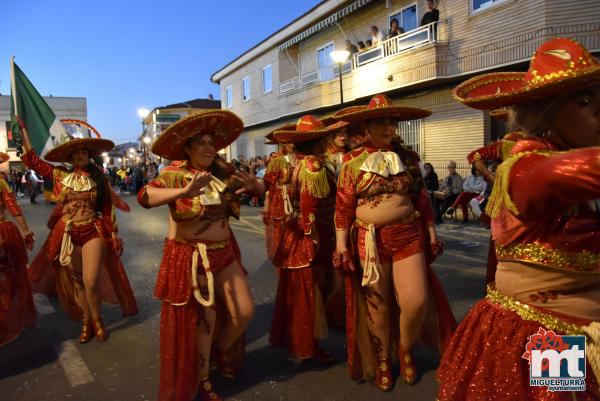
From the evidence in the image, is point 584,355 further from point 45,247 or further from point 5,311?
point 45,247

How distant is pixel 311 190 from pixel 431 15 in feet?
39.2

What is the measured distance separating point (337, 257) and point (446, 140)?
12024 mm

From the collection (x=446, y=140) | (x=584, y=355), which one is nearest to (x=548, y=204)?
(x=584, y=355)

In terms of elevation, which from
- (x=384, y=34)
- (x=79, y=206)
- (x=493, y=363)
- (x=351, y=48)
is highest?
(x=384, y=34)

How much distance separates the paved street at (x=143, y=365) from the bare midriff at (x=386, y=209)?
48.5 inches

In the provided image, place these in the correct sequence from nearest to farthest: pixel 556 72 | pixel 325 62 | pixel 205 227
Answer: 1. pixel 556 72
2. pixel 205 227
3. pixel 325 62

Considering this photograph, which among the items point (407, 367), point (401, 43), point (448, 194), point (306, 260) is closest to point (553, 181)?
point (407, 367)

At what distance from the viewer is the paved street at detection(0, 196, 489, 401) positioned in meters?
3.35

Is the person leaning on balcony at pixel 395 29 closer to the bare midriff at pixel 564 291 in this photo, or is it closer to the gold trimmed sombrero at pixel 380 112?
the gold trimmed sombrero at pixel 380 112

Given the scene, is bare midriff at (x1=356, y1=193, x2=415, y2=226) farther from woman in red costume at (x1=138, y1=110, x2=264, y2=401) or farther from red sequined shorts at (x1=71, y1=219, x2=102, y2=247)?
red sequined shorts at (x1=71, y1=219, x2=102, y2=247)

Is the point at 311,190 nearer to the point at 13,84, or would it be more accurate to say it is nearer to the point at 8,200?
the point at 8,200

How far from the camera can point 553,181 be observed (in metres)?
1.31

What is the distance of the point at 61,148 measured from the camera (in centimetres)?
445

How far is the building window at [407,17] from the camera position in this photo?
1549 centimetres
